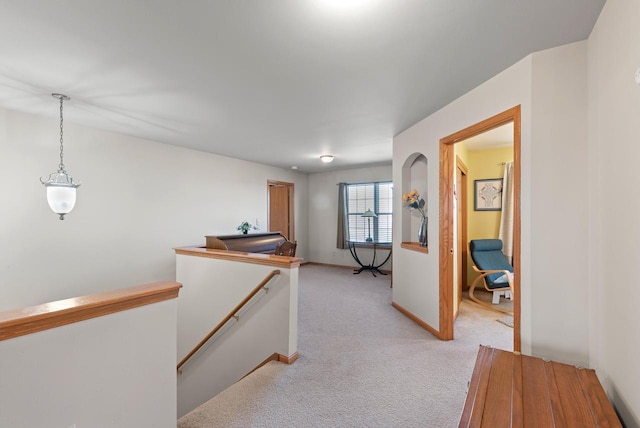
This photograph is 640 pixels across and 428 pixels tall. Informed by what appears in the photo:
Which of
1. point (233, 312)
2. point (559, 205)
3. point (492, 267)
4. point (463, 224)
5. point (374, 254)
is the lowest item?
point (233, 312)

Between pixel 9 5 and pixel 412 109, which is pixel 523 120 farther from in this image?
pixel 9 5

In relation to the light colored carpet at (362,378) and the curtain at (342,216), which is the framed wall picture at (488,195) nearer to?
the light colored carpet at (362,378)

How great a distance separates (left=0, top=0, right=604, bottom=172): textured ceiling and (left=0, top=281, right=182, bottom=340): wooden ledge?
151cm

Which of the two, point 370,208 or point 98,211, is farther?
point 370,208

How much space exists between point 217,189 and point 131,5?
408 centimetres

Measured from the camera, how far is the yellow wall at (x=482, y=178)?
488 centimetres

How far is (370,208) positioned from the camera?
6910 mm

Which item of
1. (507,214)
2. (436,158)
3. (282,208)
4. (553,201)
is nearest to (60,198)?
(436,158)

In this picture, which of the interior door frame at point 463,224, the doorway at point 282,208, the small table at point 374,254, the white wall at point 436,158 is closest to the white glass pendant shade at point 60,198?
the white wall at point 436,158

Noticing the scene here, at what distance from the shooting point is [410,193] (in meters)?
3.80

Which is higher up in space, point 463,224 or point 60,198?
point 60,198

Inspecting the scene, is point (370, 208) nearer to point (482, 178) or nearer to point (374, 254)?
point (374, 254)

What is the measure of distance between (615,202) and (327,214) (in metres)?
6.15

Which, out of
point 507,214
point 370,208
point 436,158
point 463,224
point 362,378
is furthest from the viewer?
point 370,208
